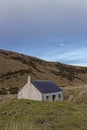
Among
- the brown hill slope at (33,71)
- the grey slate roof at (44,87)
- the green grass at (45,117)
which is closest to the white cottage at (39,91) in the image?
the grey slate roof at (44,87)

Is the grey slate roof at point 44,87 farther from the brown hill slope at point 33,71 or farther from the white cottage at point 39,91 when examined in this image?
the brown hill slope at point 33,71

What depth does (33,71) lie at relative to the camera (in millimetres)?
117375

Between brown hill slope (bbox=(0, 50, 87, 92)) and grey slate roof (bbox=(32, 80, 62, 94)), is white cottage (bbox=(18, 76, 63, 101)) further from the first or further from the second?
brown hill slope (bbox=(0, 50, 87, 92))

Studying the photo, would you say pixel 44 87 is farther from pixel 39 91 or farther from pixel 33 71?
pixel 33 71

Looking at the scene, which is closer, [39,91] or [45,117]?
[45,117]

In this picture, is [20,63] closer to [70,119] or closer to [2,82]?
[2,82]

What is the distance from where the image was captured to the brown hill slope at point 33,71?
10425cm

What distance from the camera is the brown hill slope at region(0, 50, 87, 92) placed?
104m

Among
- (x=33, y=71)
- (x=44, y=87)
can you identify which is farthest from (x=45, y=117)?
(x=33, y=71)

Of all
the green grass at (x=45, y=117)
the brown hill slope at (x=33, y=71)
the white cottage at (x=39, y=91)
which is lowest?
the green grass at (x=45, y=117)

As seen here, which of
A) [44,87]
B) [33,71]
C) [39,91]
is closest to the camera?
[39,91]

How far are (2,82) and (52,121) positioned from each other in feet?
249

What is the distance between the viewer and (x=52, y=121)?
23625 mm

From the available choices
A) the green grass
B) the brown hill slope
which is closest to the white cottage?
the green grass
